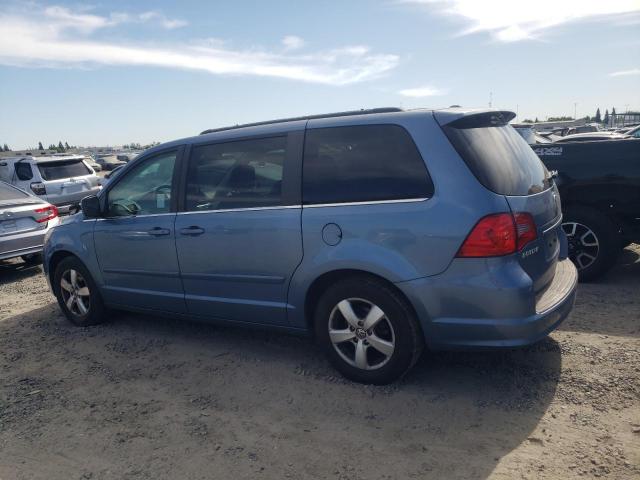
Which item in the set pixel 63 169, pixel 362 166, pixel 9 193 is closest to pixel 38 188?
pixel 63 169

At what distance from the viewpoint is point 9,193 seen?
817 centimetres

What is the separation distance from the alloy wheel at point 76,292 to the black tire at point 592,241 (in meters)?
4.98

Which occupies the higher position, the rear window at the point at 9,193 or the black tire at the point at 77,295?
the rear window at the point at 9,193

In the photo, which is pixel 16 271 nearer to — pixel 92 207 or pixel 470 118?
pixel 92 207

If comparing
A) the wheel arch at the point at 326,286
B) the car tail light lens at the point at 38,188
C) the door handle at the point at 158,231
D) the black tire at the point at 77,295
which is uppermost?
the car tail light lens at the point at 38,188

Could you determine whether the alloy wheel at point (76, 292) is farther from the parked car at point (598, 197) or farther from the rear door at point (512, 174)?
the parked car at point (598, 197)

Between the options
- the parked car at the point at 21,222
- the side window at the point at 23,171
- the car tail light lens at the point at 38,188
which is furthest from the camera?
the side window at the point at 23,171

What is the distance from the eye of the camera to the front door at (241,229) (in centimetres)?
380

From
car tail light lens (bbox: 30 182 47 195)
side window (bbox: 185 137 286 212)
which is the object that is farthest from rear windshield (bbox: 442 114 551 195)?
car tail light lens (bbox: 30 182 47 195)

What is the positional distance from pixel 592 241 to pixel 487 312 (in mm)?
3094

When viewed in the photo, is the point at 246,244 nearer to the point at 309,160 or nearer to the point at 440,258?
the point at 309,160

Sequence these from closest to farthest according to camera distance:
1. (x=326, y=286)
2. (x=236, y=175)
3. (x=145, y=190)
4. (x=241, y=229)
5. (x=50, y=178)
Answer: (x=326, y=286) < (x=241, y=229) < (x=236, y=175) < (x=145, y=190) < (x=50, y=178)

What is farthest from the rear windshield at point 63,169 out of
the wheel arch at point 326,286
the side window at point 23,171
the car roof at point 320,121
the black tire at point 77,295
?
the wheel arch at point 326,286

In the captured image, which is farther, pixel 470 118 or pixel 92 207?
pixel 92 207
